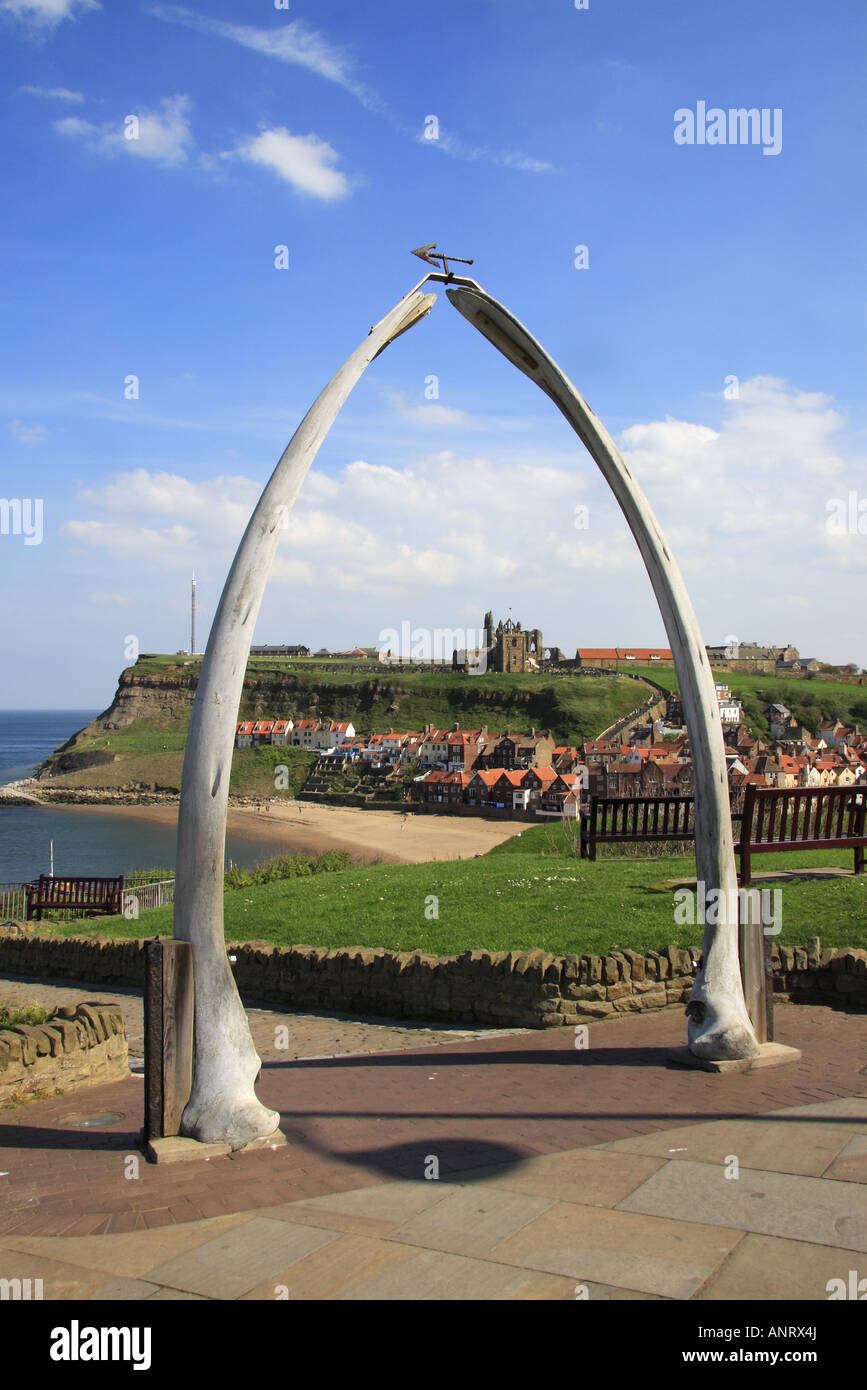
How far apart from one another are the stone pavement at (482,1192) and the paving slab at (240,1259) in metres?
0.01

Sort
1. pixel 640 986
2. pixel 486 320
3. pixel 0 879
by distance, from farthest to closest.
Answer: pixel 0 879 < pixel 640 986 < pixel 486 320

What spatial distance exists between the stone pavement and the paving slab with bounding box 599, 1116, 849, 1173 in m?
0.02

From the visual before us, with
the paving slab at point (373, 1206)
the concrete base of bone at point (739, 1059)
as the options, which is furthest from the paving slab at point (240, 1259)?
the concrete base of bone at point (739, 1059)

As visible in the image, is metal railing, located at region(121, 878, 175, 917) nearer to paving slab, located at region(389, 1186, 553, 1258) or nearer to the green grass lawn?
the green grass lawn

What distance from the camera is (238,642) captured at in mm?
6852

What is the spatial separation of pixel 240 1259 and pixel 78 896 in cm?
2324

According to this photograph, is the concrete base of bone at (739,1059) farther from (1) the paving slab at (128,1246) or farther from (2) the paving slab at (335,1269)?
(1) the paving slab at (128,1246)

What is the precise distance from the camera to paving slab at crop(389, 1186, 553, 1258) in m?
4.60

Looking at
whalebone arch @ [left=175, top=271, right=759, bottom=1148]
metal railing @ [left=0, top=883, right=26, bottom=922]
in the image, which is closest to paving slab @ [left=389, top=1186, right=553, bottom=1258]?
whalebone arch @ [left=175, top=271, right=759, bottom=1148]

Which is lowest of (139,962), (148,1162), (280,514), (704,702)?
(139,962)

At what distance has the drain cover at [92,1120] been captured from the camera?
748 centimetres
